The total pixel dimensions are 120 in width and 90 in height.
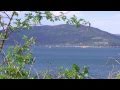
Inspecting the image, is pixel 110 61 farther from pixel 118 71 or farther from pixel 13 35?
pixel 13 35

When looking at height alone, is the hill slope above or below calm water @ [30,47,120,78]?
above

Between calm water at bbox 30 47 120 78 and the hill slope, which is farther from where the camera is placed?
the hill slope

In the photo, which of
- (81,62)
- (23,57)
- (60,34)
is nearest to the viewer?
(23,57)

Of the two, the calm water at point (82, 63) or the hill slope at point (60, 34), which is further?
the hill slope at point (60, 34)

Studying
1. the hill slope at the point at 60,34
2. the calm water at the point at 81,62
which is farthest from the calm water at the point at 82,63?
the hill slope at the point at 60,34

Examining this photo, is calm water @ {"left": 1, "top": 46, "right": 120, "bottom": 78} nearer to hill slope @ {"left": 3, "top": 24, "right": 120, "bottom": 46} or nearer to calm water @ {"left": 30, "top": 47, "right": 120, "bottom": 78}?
calm water @ {"left": 30, "top": 47, "right": 120, "bottom": 78}

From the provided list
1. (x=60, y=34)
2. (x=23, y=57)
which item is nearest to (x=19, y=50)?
(x=23, y=57)

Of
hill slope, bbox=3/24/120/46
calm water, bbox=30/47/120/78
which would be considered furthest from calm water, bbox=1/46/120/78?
hill slope, bbox=3/24/120/46

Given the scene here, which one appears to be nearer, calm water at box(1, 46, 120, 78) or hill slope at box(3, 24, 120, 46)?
calm water at box(1, 46, 120, 78)

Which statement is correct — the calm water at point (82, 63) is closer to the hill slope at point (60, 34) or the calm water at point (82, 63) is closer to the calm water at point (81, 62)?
the calm water at point (81, 62)

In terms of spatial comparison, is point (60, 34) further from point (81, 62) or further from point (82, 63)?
point (82, 63)

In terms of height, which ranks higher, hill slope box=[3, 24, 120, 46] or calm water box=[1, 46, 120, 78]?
hill slope box=[3, 24, 120, 46]
